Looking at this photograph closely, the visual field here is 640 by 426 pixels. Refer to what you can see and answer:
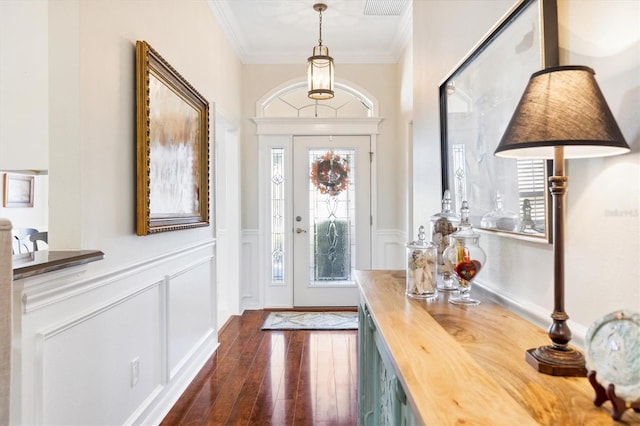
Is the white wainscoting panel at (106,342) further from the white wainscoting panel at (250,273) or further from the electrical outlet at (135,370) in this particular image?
the white wainscoting panel at (250,273)

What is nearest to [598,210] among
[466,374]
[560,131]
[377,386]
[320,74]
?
[560,131]

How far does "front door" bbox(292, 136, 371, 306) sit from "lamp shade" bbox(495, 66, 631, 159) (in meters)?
3.93

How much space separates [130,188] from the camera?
6.65 feet

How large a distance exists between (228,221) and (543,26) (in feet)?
12.7

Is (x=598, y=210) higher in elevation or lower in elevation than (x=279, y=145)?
lower

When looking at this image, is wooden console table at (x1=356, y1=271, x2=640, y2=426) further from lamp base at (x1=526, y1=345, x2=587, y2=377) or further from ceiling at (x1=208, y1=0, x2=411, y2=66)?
ceiling at (x1=208, y1=0, x2=411, y2=66)

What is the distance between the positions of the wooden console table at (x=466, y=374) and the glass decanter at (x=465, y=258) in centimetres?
7

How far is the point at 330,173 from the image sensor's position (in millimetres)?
4781

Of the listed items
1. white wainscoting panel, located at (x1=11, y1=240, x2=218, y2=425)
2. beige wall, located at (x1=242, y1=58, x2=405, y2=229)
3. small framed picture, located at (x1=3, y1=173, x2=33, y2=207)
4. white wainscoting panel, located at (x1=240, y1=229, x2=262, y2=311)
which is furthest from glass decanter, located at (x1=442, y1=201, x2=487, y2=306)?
small framed picture, located at (x1=3, y1=173, x2=33, y2=207)

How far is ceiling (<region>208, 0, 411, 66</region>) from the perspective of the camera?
11.5 feet

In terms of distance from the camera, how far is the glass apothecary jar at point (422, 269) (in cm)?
150

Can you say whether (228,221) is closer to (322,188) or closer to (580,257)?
(322,188)

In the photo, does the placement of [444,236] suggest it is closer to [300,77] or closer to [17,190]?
[300,77]

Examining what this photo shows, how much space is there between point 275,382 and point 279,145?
109 inches
